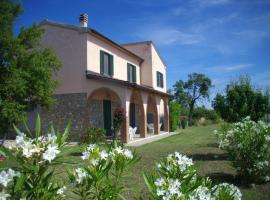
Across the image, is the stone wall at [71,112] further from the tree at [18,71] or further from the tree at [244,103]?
the tree at [244,103]

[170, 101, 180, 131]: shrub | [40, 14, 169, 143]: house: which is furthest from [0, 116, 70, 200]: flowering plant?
[170, 101, 180, 131]: shrub

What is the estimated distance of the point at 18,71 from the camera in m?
11.7

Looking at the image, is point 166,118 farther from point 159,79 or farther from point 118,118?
point 118,118

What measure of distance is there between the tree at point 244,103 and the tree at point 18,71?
26.5ft

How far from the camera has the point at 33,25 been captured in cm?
1314

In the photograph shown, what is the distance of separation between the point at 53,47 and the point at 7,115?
6.03m

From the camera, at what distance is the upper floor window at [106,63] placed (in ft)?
55.3

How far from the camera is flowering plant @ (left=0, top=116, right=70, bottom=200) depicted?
2.02 metres

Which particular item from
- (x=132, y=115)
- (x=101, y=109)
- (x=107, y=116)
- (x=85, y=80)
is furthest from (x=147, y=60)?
(x=85, y=80)

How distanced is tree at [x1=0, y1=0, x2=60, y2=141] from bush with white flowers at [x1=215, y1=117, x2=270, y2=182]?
8.37 m

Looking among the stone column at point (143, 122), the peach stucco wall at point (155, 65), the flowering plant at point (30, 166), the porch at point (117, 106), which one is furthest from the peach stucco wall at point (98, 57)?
the flowering plant at point (30, 166)

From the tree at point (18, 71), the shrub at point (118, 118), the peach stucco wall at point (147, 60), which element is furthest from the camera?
the peach stucco wall at point (147, 60)

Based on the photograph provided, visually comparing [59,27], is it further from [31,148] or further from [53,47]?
[31,148]

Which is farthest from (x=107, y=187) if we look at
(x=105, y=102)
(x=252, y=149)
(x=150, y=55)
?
(x=150, y=55)
